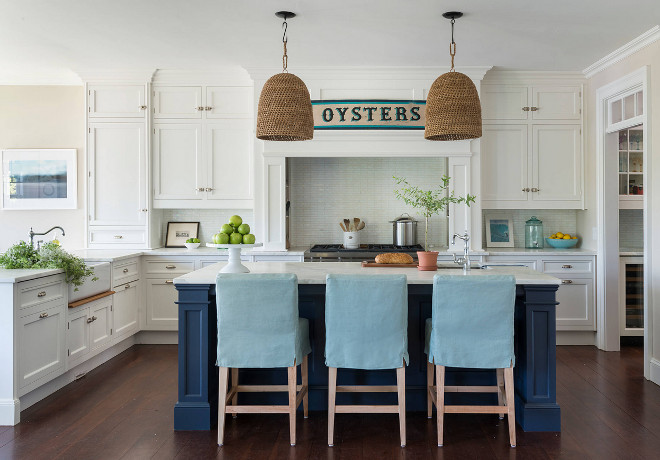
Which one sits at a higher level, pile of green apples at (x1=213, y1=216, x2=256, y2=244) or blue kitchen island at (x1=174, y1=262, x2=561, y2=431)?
pile of green apples at (x1=213, y1=216, x2=256, y2=244)

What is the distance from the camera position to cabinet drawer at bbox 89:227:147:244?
5418 mm

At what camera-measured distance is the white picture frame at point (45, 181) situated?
5648 mm

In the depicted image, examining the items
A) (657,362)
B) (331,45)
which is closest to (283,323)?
(331,45)

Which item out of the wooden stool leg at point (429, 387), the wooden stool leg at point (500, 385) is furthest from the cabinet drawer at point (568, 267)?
the wooden stool leg at point (429, 387)

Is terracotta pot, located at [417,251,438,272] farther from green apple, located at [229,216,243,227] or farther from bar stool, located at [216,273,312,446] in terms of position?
green apple, located at [229,216,243,227]

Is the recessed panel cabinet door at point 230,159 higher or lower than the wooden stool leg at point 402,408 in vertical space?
higher

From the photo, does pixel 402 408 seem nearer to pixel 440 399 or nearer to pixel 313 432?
pixel 440 399

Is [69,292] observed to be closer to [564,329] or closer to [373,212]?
[373,212]

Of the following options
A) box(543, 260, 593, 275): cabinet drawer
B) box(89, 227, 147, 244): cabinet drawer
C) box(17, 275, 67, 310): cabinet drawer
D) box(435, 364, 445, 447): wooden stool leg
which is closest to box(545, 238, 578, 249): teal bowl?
box(543, 260, 593, 275): cabinet drawer

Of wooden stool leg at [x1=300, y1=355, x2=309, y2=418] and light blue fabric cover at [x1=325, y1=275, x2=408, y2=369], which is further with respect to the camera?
wooden stool leg at [x1=300, y1=355, x2=309, y2=418]

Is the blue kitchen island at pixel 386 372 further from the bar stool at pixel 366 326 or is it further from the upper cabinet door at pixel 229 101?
the upper cabinet door at pixel 229 101

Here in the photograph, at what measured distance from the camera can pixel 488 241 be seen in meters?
5.74

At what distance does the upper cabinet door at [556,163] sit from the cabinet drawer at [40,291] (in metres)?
4.37

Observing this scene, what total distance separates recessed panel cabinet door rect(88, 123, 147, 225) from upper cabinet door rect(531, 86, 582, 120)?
13.0 ft
